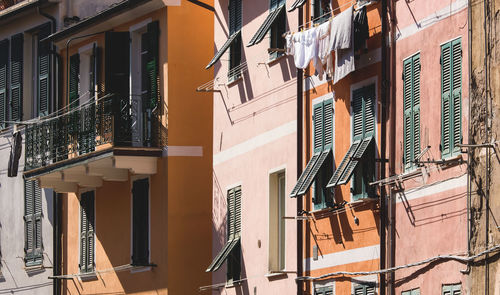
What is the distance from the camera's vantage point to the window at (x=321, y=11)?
86.0 ft

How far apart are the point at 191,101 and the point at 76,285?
19.3 ft

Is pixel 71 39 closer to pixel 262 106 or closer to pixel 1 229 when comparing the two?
pixel 1 229

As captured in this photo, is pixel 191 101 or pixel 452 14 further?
pixel 191 101

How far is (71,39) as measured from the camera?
36281mm

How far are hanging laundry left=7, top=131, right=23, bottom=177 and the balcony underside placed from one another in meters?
1.93

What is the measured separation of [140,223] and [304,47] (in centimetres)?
885

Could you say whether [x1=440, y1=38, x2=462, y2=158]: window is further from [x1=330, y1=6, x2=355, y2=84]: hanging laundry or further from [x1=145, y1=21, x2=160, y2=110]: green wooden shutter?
[x1=145, y1=21, x2=160, y2=110]: green wooden shutter

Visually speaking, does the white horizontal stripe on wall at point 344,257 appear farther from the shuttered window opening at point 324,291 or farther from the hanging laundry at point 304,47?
the hanging laundry at point 304,47

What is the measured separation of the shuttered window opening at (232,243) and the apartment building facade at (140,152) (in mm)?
2497

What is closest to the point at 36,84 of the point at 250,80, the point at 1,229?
the point at 1,229

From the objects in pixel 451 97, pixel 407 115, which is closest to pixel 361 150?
pixel 407 115

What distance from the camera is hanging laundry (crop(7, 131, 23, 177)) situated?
3816 centimetres

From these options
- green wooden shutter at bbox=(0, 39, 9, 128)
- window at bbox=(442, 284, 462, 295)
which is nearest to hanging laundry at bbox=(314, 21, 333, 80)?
window at bbox=(442, 284, 462, 295)

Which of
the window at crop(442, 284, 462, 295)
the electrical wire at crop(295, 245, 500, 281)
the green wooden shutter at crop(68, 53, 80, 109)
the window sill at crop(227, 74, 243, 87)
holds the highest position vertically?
the green wooden shutter at crop(68, 53, 80, 109)
